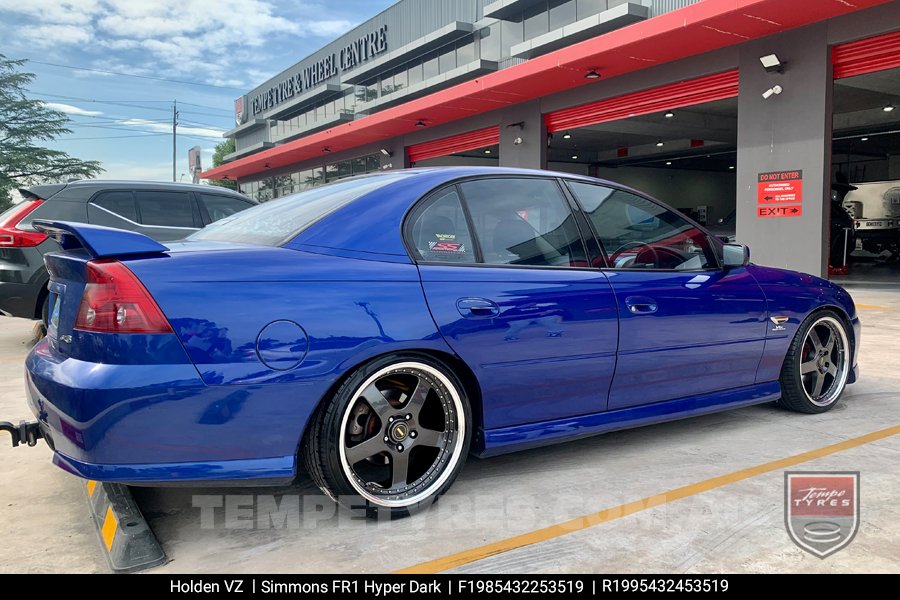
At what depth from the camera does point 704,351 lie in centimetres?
343

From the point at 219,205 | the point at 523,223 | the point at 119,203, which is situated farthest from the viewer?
the point at 219,205

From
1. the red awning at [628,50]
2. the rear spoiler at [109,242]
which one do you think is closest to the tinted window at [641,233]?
the rear spoiler at [109,242]

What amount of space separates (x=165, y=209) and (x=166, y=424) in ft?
17.1

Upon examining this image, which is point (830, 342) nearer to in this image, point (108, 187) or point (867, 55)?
point (108, 187)

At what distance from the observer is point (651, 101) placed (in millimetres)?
13102

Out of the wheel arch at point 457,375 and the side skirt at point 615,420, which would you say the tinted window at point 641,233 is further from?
the wheel arch at point 457,375

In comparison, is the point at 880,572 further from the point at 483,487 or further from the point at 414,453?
the point at 414,453

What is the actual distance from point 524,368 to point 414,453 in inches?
22.9

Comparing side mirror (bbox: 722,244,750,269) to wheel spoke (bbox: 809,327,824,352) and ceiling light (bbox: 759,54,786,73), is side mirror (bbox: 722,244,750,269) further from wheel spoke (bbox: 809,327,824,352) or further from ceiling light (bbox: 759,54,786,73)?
ceiling light (bbox: 759,54,786,73)

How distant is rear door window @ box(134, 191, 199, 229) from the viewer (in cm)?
670

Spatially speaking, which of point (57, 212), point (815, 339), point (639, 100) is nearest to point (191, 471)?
point (815, 339)

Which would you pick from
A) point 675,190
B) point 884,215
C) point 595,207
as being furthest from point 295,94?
point 595,207

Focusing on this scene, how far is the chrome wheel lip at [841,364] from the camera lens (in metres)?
4.10

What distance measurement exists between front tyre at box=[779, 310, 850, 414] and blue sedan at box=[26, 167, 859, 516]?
312 mm
